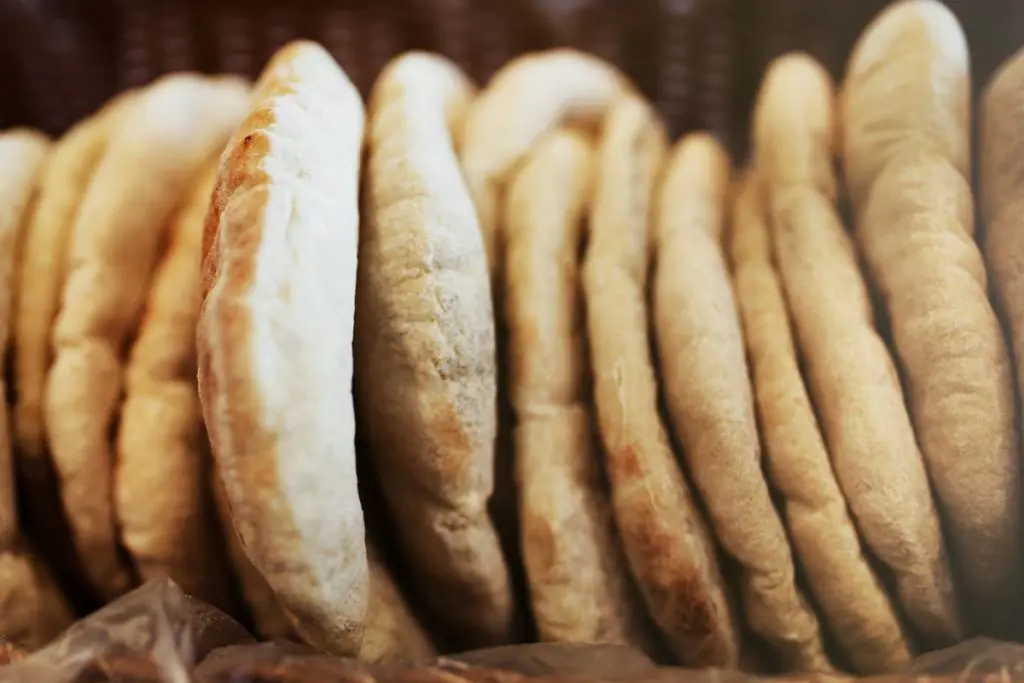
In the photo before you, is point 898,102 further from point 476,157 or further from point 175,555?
point 175,555

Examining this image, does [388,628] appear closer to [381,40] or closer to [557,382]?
[557,382]

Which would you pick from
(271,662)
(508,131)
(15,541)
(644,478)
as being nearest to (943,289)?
(644,478)

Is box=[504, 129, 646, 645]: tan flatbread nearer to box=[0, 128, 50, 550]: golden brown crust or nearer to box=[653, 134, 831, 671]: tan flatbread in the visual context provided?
box=[653, 134, 831, 671]: tan flatbread

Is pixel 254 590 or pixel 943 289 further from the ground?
pixel 943 289

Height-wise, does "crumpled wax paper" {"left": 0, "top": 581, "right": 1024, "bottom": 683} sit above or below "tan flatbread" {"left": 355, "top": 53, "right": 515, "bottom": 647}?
below

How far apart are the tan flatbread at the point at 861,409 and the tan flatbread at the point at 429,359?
0.20 metres

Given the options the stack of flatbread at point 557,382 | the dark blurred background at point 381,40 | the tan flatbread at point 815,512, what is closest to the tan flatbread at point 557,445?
the stack of flatbread at point 557,382

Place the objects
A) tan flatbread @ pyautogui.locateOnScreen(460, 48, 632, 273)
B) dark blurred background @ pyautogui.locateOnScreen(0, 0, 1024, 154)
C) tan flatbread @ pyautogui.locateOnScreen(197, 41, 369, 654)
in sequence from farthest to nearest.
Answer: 1. dark blurred background @ pyautogui.locateOnScreen(0, 0, 1024, 154)
2. tan flatbread @ pyautogui.locateOnScreen(460, 48, 632, 273)
3. tan flatbread @ pyautogui.locateOnScreen(197, 41, 369, 654)

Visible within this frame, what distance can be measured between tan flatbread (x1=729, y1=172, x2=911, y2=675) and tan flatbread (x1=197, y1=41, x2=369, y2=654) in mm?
251

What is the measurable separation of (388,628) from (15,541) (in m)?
0.26

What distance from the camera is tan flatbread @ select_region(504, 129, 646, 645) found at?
0.57 metres

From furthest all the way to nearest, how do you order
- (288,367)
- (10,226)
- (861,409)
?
(10,226), (861,409), (288,367)

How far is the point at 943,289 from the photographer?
55 cm

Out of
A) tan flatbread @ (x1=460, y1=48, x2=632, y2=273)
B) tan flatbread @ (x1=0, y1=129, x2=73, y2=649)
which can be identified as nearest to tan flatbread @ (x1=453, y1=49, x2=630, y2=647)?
tan flatbread @ (x1=460, y1=48, x2=632, y2=273)
